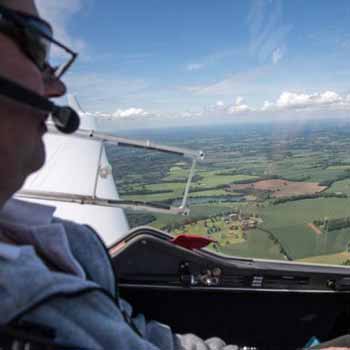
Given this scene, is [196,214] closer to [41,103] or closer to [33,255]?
[33,255]

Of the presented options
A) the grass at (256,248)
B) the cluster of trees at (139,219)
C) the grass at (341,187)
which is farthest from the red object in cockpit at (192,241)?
the grass at (341,187)

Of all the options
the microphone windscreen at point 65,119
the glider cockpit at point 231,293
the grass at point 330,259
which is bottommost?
the glider cockpit at point 231,293

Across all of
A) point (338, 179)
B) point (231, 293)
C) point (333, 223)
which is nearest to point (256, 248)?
point (231, 293)

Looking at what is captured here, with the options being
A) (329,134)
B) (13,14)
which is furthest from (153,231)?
(329,134)

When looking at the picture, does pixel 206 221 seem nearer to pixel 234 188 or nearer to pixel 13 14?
pixel 234 188

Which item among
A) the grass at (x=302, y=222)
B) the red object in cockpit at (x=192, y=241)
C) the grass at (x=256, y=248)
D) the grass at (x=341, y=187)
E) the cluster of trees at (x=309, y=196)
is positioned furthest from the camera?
the grass at (x=341, y=187)

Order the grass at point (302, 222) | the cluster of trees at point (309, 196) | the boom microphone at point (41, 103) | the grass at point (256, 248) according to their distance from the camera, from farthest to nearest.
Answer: the cluster of trees at point (309, 196)
the grass at point (302, 222)
the grass at point (256, 248)
the boom microphone at point (41, 103)

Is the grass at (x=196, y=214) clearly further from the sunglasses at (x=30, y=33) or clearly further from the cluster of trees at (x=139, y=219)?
the sunglasses at (x=30, y=33)

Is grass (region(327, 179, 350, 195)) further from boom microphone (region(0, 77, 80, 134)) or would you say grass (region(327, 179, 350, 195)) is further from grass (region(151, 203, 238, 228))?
boom microphone (region(0, 77, 80, 134))

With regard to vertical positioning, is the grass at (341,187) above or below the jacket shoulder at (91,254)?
above
